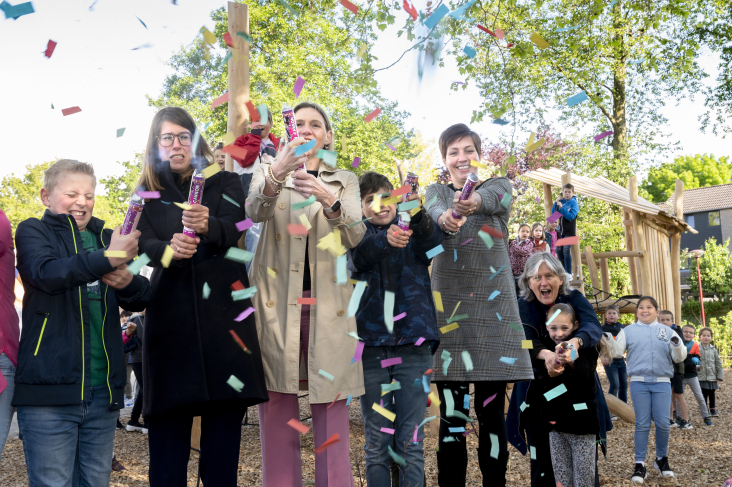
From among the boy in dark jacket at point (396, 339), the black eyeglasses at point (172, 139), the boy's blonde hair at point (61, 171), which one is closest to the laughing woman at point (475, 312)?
the boy in dark jacket at point (396, 339)

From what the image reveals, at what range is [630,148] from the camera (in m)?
20.1

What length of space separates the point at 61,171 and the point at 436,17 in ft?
7.89

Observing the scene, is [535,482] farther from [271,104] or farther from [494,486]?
[271,104]

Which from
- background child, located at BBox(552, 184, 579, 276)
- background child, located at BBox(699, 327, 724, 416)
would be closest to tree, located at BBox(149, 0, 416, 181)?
background child, located at BBox(552, 184, 579, 276)

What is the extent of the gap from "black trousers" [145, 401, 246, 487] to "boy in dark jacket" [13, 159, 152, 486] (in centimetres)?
27

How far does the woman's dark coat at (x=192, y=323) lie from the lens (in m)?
2.30

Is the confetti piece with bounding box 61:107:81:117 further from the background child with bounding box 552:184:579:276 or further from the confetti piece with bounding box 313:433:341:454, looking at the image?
the background child with bounding box 552:184:579:276

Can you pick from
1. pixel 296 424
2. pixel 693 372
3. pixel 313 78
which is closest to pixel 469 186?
pixel 296 424

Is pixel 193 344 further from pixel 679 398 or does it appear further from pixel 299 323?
pixel 679 398

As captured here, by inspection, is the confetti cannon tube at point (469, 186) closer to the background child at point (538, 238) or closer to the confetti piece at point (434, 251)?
the confetti piece at point (434, 251)

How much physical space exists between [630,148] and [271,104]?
40.5ft

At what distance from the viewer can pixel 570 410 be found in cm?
356

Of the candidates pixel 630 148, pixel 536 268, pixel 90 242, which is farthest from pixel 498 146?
pixel 90 242

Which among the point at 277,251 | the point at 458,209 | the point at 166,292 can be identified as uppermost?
the point at 458,209
